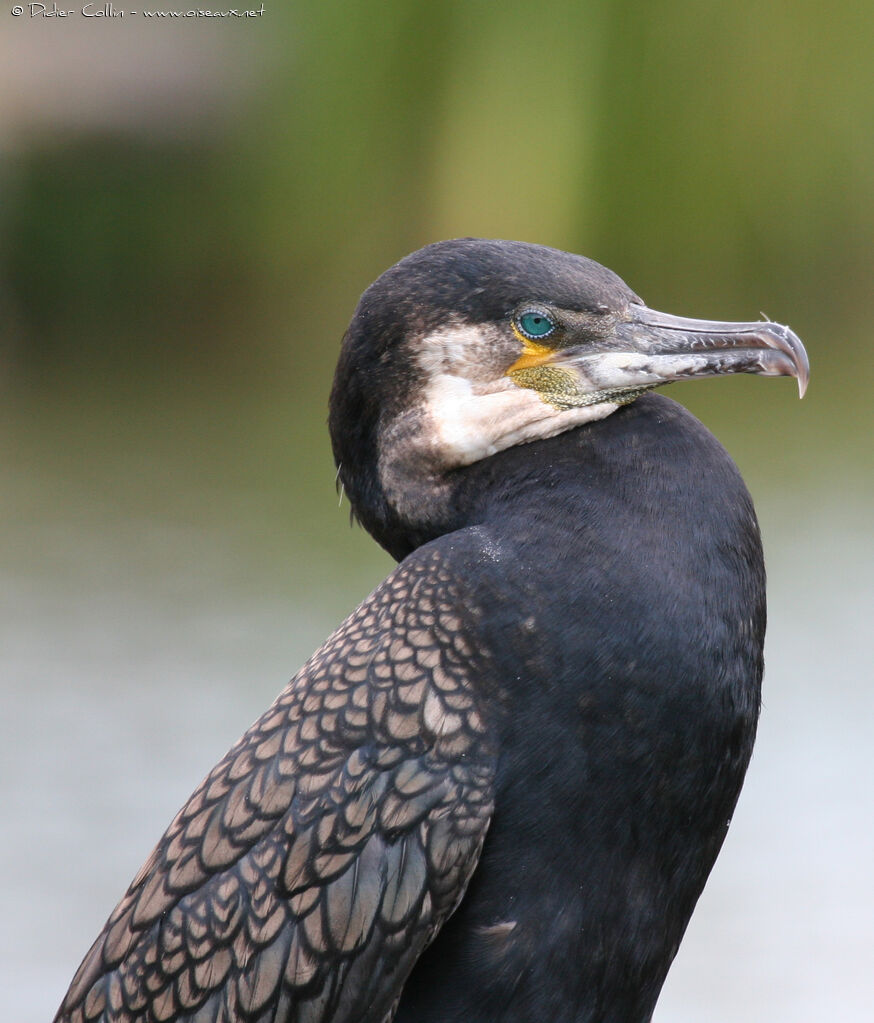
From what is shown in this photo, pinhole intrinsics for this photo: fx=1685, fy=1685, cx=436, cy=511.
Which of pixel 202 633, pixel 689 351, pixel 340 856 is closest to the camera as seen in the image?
pixel 340 856

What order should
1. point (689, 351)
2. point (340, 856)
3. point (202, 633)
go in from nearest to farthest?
point (340, 856) → point (689, 351) → point (202, 633)

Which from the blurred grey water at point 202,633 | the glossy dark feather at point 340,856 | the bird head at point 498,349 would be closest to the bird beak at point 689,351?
the bird head at point 498,349

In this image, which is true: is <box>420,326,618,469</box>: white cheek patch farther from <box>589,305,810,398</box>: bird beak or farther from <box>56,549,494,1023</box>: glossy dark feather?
<box>56,549,494,1023</box>: glossy dark feather

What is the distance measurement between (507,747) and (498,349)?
2.11ft

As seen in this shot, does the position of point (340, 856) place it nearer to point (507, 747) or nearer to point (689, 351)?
point (507, 747)

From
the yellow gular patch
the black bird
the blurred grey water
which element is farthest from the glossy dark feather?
the blurred grey water

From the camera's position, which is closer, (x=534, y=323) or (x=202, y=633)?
(x=534, y=323)

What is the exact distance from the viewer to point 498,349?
270cm

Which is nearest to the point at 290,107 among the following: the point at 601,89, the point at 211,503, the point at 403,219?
the point at 403,219

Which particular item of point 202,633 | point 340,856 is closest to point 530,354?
point 340,856

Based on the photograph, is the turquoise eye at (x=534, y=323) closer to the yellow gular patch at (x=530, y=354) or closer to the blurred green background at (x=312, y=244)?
the yellow gular patch at (x=530, y=354)

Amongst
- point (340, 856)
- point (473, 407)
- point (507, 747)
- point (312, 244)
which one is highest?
point (312, 244)

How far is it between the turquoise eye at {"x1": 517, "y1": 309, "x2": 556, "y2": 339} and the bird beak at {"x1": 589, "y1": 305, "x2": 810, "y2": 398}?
0.26 ft

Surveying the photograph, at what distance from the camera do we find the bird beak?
261 cm
